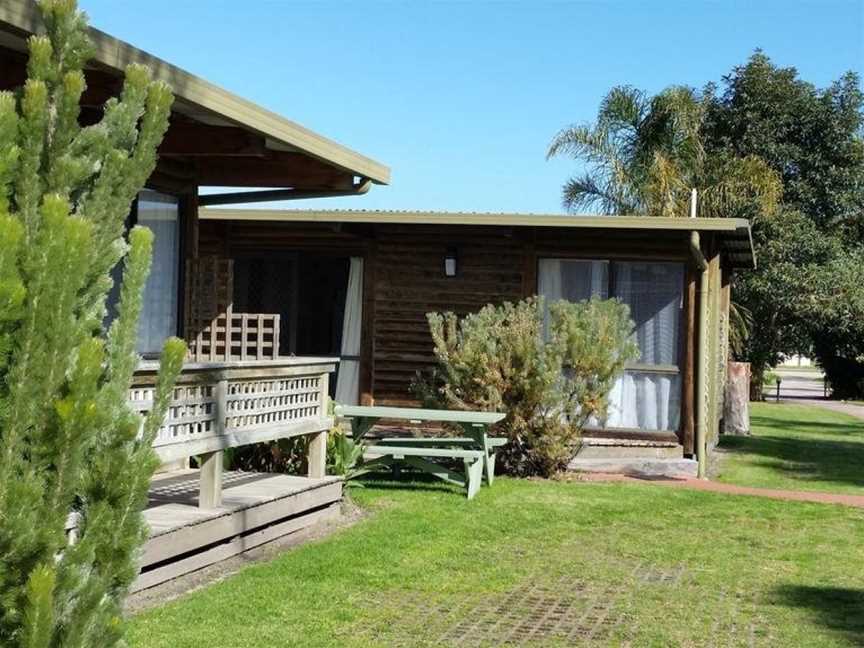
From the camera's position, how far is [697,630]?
624cm

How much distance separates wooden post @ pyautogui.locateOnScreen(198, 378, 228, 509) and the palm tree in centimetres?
1789

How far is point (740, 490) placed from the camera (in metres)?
12.0

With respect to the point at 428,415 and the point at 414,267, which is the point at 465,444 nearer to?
the point at 428,415

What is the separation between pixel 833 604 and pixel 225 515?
3.88 m

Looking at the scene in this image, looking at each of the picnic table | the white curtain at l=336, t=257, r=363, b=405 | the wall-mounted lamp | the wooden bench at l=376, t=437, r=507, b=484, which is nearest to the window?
the wall-mounted lamp

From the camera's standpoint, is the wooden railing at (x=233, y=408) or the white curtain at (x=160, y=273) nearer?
the wooden railing at (x=233, y=408)

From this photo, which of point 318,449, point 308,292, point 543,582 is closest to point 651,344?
point 308,292

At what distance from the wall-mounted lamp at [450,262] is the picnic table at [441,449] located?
2.86 metres

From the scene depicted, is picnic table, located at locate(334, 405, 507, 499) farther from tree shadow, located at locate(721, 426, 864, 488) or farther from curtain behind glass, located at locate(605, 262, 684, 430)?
tree shadow, located at locate(721, 426, 864, 488)

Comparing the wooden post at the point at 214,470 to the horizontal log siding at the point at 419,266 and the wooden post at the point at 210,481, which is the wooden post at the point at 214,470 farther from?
the horizontal log siding at the point at 419,266

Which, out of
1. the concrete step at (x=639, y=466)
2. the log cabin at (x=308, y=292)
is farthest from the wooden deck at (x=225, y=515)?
the concrete step at (x=639, y=466)

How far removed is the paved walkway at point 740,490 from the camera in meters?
11.4

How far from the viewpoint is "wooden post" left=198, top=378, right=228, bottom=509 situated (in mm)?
7523

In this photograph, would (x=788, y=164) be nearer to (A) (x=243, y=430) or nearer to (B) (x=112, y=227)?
(A) (x=243, y=430)
